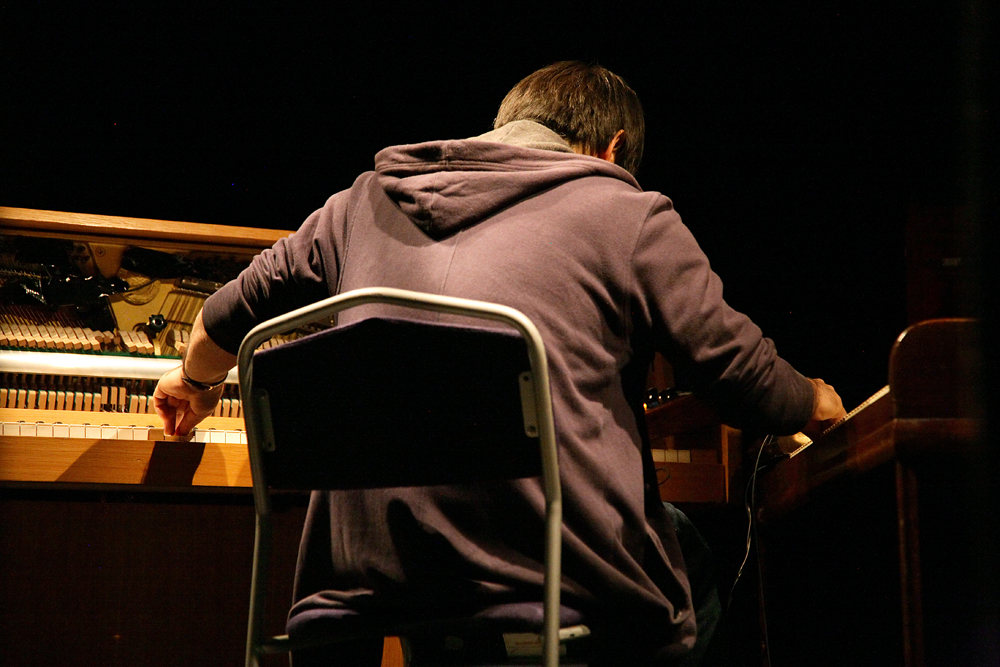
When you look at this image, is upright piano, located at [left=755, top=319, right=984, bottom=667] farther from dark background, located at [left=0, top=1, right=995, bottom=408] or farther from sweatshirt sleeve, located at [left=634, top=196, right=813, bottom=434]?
dark background, located at [left=0, top=1, right=995, bottom=408]

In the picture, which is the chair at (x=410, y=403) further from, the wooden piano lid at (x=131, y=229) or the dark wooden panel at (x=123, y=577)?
the wooden piano lid at (x=131, y=229)

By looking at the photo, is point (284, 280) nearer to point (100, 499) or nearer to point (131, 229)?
point (100, 499)

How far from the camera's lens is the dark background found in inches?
118

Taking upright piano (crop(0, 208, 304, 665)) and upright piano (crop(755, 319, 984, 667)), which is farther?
upright piano (crop(0, 208, 304, 665))

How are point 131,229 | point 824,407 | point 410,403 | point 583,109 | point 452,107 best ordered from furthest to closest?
point 452,107 → point 131,229 → point 583,109 → point 824,407 → point 410,403

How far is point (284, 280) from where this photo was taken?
166 centimetres

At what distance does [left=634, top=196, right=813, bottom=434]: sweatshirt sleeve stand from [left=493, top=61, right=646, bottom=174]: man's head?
36 cm

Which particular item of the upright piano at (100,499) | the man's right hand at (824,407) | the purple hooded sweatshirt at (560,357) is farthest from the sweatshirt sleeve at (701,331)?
the upright piano at (100,499)

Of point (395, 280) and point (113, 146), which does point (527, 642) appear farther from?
point (113, 146)

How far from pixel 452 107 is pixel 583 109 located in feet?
7.19

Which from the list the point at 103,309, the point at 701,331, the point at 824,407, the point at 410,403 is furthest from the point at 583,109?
the point at 103,309

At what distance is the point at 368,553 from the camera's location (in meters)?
1.26

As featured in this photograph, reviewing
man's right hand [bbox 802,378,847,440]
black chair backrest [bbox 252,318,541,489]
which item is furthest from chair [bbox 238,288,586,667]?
man's right hand [bbox 802,378,847,440]

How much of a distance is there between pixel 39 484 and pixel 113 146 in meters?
2.08
